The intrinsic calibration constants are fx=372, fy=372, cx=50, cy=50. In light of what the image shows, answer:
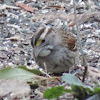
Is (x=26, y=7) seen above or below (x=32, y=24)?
above

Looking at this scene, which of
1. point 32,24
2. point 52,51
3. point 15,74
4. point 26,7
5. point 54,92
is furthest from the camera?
point 26,7

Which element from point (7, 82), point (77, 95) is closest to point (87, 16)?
point (7, 82)

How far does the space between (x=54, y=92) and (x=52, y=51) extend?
5.16ft

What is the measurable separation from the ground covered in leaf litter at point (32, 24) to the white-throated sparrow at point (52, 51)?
0.62 feet

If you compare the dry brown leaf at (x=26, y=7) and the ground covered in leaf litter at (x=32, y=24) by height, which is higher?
the dry brown leaf at (x=26, y=7)

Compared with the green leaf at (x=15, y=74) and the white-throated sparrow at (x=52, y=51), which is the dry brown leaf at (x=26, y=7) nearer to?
the white-throated sparrow at (x=52, y=51)

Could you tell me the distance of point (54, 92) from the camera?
1.77 meters

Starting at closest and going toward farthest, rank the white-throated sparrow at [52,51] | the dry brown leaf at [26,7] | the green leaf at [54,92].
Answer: the green leaf at [54,92], the white-throated sparrow at [52,51], the dry brown leaf at [26,7]

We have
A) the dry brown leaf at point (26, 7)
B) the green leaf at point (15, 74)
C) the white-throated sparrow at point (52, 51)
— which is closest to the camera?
the green leaf at point (15, 74)

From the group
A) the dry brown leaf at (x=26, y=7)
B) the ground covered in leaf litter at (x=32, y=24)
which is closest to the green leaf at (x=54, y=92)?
the ground covered in leaf litter at (x=32, y=24)

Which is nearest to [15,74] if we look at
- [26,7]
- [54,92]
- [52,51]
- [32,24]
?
[54,92]

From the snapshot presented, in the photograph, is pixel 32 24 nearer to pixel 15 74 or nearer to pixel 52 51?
pixel 52 51

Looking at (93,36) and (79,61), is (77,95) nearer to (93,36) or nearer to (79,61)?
(79,61)

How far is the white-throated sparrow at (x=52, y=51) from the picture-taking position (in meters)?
3.24
